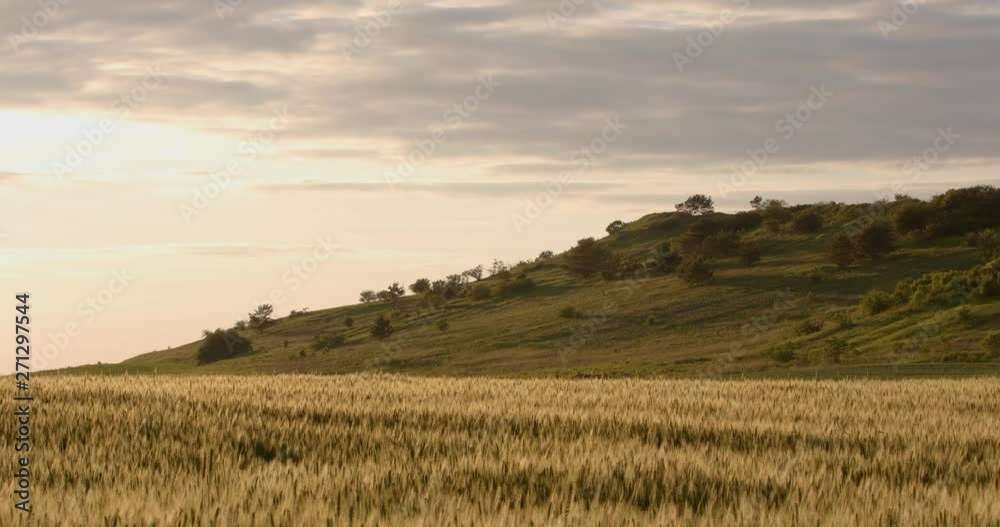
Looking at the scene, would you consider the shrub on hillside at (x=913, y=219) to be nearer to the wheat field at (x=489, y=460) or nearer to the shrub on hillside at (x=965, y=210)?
the shrub on hillside at (x=965, y=210)

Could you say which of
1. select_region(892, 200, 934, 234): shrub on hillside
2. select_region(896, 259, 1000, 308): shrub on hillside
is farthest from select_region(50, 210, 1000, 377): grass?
select_region(892, 200, 934, 234): shrub on hillside

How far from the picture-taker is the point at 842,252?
8606 cm

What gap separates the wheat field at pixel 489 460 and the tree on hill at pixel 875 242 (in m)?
70.5

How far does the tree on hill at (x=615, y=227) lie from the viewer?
450ft

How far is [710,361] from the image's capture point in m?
58.1

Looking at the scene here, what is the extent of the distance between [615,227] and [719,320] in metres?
63.0

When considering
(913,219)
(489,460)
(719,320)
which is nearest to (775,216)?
(913,219)

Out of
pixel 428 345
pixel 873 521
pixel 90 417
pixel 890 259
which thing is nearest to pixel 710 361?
pixel 428 345

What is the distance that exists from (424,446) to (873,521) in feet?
17.9

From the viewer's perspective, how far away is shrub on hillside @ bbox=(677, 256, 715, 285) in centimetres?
8888

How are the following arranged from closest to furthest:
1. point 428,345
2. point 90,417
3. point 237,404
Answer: point 90,417 < point 237,404 < point 428,345

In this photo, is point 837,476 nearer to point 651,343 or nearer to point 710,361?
point 710,361

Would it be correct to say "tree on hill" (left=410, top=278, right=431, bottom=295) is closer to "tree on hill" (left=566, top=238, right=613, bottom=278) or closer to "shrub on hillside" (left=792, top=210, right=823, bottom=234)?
"tree on hill" (left=566, top=238, right=613, bottom=278)

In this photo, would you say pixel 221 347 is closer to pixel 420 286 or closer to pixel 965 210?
pixel 420 286
